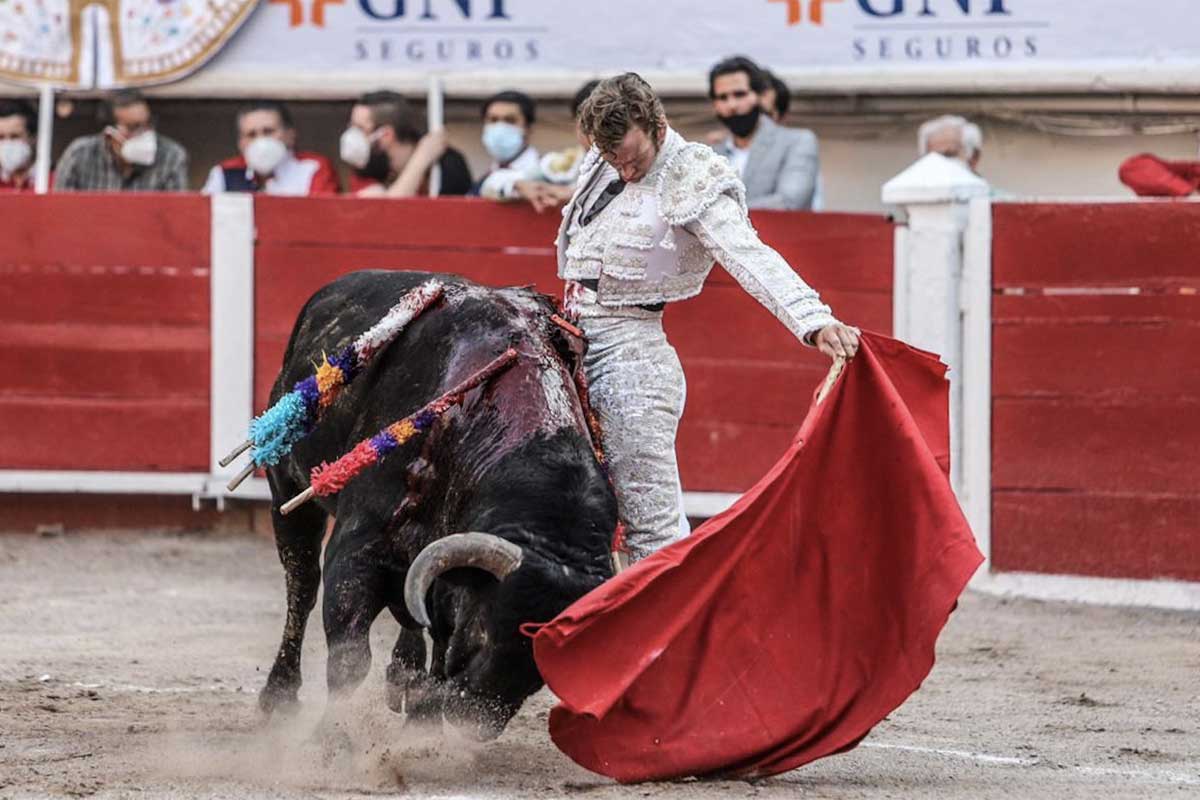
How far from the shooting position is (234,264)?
7.26 m

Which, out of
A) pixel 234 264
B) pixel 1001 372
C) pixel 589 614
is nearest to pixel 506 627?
pixel 589 614

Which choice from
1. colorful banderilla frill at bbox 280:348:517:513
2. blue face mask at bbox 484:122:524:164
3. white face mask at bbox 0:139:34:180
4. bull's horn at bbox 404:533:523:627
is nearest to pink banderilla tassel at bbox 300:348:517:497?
colorful banderilla frill at bbox 280:348:517:513

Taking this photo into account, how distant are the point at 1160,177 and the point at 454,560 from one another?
11.5 feet

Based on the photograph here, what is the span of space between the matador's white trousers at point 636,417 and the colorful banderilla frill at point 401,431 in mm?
199

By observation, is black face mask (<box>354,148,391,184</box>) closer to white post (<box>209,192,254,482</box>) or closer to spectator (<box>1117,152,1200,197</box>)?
white post (<box>209,192,254,482</box>)

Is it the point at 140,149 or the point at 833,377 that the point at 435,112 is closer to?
the point at 140,149

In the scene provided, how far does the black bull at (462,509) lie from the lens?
146 inches

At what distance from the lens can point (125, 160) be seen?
776 centimetres

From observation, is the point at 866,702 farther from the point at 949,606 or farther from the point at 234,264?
the point at 234,264

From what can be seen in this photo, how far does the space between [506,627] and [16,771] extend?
921 mm

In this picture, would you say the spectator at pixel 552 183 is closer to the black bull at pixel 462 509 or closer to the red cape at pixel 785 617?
the black bull at pixel 462 509

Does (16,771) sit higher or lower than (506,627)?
lower

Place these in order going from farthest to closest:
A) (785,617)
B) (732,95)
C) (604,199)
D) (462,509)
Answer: (732,95) → (604,199) → (462,509) → (785,617)

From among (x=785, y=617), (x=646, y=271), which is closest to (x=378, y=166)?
(x=646, y=271)
